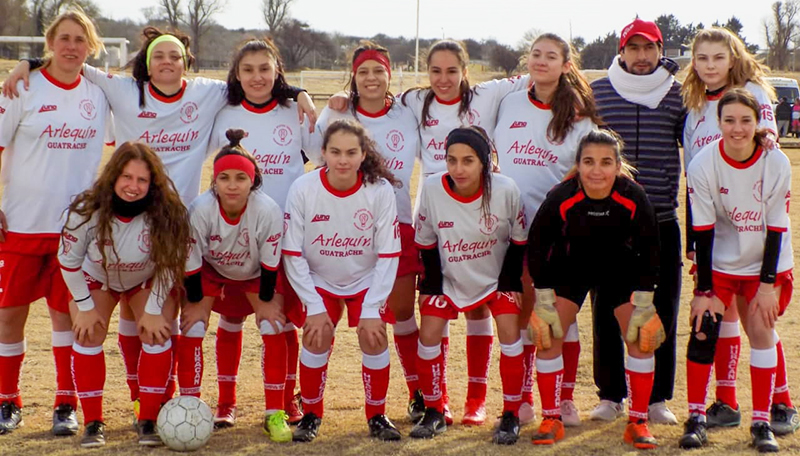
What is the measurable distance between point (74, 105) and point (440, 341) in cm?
234

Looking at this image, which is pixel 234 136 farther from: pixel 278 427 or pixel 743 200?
pixel 743 200

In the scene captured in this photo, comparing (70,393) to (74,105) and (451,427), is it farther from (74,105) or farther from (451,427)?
(451,427)

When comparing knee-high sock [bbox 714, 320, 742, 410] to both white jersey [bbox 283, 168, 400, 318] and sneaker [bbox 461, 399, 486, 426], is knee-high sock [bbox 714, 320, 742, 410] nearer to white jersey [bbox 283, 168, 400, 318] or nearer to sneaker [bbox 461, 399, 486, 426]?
sneaker [bbox 461, 399, 486, 426]

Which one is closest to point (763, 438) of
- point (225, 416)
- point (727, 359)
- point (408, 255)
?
point (727, 359)

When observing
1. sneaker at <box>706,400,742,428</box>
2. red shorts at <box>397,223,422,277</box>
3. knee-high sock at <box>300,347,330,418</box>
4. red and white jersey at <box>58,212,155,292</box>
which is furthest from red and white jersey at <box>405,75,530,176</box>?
sneaker at <box>706,400,742,428</box>

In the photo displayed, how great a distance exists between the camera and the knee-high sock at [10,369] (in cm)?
484

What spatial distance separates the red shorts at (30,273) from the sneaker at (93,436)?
67 centimetres

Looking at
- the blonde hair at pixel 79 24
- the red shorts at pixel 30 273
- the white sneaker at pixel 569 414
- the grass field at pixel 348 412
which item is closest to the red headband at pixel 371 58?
the blonde hair at pixel 79 24

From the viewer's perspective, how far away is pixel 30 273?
15.8 ft

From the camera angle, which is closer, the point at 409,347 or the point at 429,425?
the point at 429,425

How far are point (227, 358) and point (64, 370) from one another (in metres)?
0.86

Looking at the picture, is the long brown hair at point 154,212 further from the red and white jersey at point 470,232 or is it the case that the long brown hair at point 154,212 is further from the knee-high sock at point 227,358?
the red and white jersey at point 470,232

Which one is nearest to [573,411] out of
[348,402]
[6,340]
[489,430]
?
[489,430]

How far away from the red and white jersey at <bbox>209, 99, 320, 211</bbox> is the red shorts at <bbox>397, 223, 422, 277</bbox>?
691 millimetres
